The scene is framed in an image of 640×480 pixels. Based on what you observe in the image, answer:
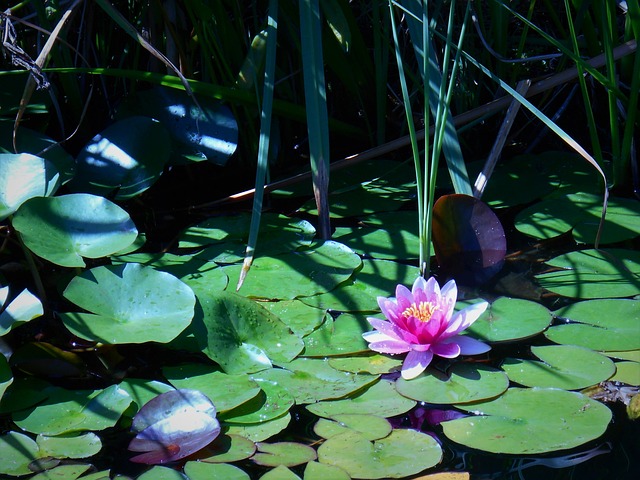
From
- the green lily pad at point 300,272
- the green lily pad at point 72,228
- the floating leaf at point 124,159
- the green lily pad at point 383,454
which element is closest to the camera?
the green lily pad at point 383,454

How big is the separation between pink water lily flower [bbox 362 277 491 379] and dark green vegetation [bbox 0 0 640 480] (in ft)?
0.12

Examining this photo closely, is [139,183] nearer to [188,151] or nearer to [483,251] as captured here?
[188,151]

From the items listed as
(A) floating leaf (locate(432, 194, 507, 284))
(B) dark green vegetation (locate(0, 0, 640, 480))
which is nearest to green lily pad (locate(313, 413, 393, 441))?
(B) dark green vegetation (locate(0, 0, 640, 480))

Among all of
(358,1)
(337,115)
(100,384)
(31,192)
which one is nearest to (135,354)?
(100,384)

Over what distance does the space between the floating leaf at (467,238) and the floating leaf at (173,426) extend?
2.17 ft

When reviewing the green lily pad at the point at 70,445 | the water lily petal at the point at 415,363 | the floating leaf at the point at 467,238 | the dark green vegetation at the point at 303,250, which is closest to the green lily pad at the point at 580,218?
the dark green vegetation at the point at 303,250

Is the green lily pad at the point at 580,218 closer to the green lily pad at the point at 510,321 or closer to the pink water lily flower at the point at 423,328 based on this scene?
the green lily pad at the point at 510,321

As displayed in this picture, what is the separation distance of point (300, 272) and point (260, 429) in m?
0.48

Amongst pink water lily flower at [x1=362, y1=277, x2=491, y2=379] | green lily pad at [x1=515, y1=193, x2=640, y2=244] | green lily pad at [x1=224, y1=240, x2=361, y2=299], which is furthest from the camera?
green lily pad at [x1=515, y1=193, x2=640, y2=244]

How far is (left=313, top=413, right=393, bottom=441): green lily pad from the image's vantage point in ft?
3.49

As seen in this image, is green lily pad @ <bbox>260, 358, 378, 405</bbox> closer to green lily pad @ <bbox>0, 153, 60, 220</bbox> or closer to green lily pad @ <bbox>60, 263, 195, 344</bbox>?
green lily pad @ <bbox>60, 263, 195, 344</bbox>

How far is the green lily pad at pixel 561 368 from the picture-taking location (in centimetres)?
115

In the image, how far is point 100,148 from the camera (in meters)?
1.79

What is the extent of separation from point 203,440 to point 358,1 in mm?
1605
